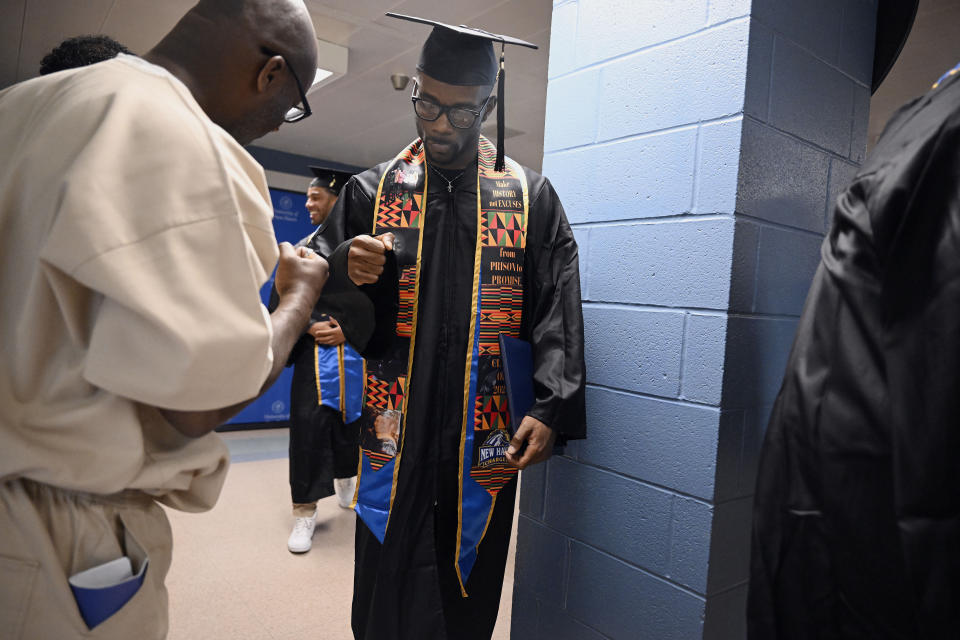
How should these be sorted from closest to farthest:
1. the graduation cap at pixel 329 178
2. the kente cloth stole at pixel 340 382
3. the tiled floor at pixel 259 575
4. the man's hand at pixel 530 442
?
the man's hand at pixel 530 442
the tiled floor at pixel 259 575
the kente cloth stole at pixel 340 382
the graduation cap at pixel 329 178

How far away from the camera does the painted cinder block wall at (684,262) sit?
1247 millimetres

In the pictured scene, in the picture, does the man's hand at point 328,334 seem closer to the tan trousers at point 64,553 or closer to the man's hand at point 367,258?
the man's hand at point 367,258

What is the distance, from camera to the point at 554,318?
1.47 m

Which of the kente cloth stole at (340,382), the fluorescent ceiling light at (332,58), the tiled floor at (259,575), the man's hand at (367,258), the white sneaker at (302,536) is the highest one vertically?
the fluorescent ceiling light at (332,58)

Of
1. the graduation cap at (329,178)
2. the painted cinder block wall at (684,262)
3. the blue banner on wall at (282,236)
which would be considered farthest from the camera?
the blue banner on wall at (282,236)

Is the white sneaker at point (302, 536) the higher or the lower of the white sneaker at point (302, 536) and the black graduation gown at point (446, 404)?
the lower

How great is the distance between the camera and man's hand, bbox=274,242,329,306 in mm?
945

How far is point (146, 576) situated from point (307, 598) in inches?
79.7

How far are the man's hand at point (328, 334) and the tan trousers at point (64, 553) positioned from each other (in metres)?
2.29

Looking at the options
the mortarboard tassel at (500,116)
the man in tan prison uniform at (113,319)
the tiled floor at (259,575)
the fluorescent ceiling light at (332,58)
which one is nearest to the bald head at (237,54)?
the man in tan prison uniform at (113,319)

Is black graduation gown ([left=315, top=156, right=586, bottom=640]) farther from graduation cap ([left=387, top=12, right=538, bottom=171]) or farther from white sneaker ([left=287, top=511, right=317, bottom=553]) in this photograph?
white sneaker ([left=287, top=511, right=317, bottom=553])

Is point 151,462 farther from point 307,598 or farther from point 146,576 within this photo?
point 307,598

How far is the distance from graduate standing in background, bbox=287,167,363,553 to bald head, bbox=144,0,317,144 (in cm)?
219

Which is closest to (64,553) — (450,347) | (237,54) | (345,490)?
(237,54)
